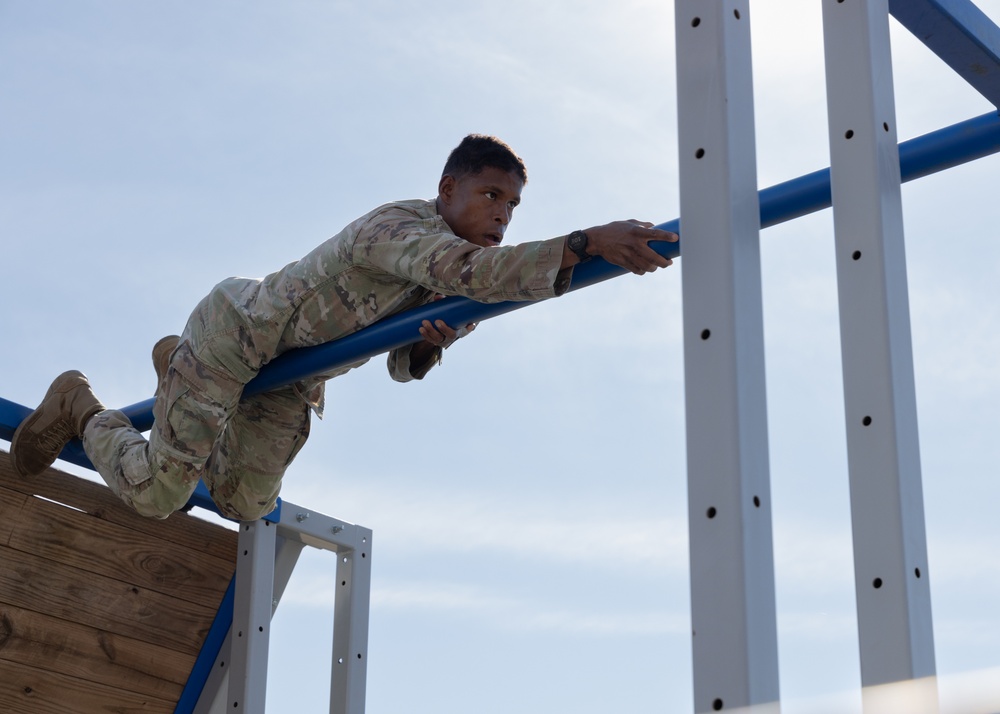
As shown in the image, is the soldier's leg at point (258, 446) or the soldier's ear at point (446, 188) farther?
the soldier's leg at point (258, 446)

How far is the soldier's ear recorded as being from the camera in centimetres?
281

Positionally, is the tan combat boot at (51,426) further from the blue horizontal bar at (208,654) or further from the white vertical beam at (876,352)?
the white vertical beam at (876,352)

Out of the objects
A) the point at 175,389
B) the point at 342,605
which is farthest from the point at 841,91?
the point at 342,605

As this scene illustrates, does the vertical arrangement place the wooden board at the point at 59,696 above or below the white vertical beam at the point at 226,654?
below

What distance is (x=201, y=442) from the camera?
2.93 meters

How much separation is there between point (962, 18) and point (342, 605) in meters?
2.29

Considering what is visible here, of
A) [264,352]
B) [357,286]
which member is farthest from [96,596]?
[357,286]

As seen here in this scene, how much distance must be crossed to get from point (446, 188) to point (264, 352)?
515mm

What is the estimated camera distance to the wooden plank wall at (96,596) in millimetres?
3236

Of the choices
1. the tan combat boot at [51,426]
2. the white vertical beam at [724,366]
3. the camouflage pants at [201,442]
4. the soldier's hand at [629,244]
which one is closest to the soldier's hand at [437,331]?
the soldier's hand at [629,244]

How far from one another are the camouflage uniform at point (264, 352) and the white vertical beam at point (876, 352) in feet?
2.43

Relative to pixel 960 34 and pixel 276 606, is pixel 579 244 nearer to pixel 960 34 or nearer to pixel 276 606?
pixel 960 34

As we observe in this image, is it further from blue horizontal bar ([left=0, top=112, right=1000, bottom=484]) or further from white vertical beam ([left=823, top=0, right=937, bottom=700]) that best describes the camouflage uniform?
white vertical beam ([left=823, top=0, right=937, bottom=700])

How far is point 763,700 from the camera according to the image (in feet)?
4.39
